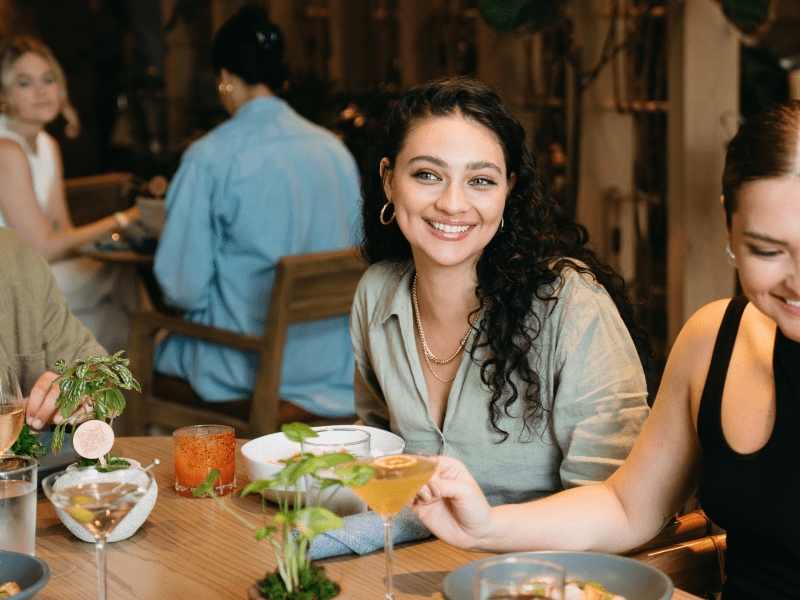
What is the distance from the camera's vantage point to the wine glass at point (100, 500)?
949mm

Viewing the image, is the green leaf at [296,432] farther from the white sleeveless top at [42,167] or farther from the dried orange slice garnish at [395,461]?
the white sleeveless top at [42,167]

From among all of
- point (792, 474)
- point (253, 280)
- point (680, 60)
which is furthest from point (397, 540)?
Result: point (680, 60)

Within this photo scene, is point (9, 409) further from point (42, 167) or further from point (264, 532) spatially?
point (42, 167)

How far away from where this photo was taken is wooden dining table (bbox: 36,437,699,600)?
111 centimetres

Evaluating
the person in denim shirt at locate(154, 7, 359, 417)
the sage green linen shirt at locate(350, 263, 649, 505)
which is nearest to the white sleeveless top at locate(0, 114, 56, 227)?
the person in denim shirt at locate(154, 7, 359, 417)

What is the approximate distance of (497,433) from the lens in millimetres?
1593

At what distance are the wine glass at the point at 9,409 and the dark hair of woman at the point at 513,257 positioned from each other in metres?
0.74

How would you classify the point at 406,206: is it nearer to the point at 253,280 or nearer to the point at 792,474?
the point at 792,474

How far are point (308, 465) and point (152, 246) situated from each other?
8.82 feet

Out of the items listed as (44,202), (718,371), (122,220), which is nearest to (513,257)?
(718,371)

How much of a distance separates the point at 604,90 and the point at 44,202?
2447 mm

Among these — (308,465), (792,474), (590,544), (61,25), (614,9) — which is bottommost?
(590,544)

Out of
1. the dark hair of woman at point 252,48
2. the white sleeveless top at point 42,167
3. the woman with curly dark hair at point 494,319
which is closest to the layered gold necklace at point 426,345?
the woman with curly dark hair at point 494,319

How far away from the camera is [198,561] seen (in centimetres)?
120
